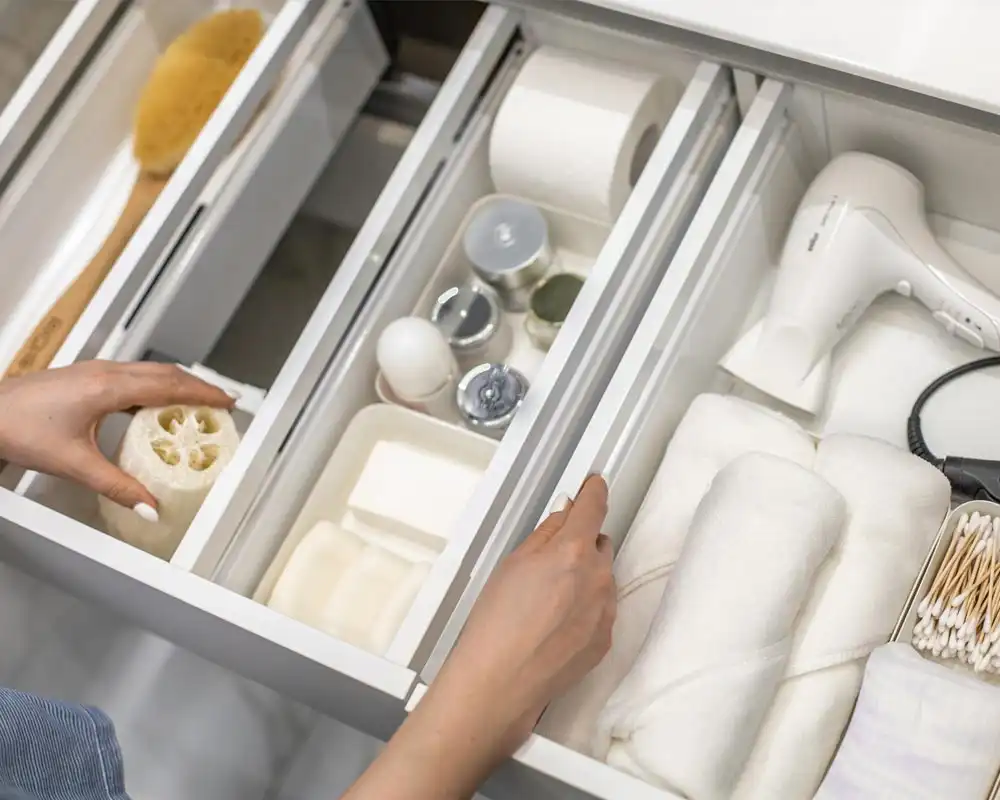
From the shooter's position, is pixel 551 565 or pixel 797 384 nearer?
pixel 551 565

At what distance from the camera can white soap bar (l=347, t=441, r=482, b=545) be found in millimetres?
867

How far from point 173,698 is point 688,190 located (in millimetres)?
675


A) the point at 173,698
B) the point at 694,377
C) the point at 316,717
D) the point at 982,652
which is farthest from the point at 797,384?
the point at 173,698

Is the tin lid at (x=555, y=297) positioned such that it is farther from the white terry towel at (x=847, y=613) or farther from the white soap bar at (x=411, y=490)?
the white terry towel at (x=847, y=613)

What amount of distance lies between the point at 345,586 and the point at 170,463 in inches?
6.6

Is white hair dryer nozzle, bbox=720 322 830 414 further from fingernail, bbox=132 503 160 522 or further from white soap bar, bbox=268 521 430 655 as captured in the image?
fingernail, bbox=132 503 160 522

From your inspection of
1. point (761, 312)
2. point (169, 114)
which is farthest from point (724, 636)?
point (169, 114)

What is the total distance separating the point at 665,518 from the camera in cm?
77

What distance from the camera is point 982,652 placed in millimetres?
670

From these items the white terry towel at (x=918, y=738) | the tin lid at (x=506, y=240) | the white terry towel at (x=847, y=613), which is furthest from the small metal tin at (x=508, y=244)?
the white terry towel at (x=918, y=738)

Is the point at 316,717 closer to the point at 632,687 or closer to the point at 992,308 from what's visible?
the point at 632,687

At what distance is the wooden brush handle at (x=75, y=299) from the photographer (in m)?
0.92

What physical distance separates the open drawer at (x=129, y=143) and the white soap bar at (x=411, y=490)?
0.25 meters

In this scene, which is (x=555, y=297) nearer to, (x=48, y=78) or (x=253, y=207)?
(x=253, y=207)
